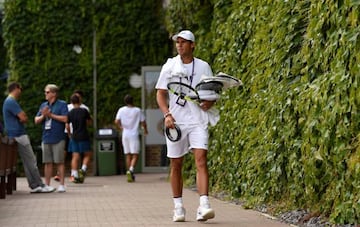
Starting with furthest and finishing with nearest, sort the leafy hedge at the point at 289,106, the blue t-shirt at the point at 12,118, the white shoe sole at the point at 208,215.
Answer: the blue t-shirt at the point at 12,118
the white shoe sole at the point at 208,215
the leafy hedge at the point at 289,106

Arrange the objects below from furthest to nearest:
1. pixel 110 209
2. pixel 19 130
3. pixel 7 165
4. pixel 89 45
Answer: pixel 89 45 → pixel 19 130 → pixel 7 165 → pixel 110 209

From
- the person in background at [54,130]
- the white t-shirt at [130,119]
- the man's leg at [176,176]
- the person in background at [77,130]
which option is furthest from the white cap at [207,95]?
the white t-shirt at [130,119]

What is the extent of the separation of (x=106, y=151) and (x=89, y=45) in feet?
9.08

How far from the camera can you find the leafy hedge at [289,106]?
7805mm

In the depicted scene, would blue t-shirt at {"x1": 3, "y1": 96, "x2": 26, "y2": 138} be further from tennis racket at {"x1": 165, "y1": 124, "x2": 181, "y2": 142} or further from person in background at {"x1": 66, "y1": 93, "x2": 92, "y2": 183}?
tennis racket at {"x1": 165, "y1": 124, "x2": 181, "y2": 142}

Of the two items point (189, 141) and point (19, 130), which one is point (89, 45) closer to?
point (19, 130)

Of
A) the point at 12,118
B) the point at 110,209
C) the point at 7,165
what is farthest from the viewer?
the point at 12,118

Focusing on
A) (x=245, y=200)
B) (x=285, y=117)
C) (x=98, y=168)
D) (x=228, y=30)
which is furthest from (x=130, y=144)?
(x=285, y=117)

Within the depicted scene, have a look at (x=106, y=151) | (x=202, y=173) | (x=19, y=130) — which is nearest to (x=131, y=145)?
(x=106, y=151)

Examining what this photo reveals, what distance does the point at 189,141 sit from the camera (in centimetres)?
952

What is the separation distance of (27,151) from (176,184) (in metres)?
6.23

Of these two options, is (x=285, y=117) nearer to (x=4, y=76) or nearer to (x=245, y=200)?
(x=245, y=200)

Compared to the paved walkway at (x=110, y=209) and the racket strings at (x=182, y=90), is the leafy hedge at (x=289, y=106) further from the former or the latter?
the racket strings at (x=182, y=90)

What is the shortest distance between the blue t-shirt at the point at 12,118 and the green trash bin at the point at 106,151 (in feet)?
24.8
